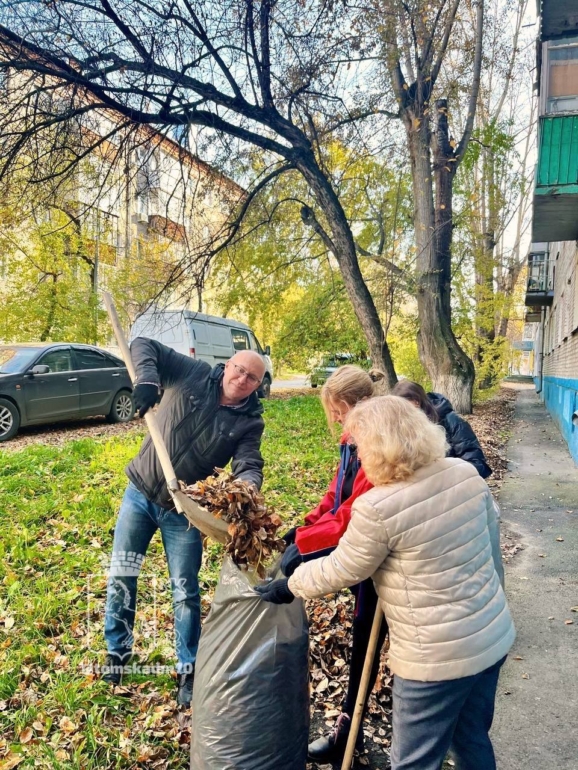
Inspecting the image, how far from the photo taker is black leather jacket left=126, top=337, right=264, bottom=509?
107 inches

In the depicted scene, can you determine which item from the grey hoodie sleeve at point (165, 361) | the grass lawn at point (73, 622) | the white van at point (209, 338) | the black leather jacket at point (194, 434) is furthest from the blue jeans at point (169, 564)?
the white van at point (209, 338)

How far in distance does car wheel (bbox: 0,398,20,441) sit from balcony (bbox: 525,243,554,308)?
17012mm

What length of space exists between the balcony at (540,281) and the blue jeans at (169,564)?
1903 cm

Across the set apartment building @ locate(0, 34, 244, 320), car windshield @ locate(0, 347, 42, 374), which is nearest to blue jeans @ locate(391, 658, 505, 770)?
apartment building @ locate(0, 34, 244, 320)

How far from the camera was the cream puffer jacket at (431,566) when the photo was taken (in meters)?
1.60

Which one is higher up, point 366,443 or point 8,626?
point 366,443

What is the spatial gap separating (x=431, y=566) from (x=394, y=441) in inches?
14.9

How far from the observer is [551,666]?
10.4 feet

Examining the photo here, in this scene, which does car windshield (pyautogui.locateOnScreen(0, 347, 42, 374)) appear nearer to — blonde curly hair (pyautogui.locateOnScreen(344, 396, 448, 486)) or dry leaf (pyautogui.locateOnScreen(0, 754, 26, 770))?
dry leaf (pyautogui.locateOnScreen(0, 754, 26, 770))

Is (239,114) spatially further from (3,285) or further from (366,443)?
(3,285)

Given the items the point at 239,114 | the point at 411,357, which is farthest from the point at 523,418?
the point at 239,114

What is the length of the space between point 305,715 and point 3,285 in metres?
14.5

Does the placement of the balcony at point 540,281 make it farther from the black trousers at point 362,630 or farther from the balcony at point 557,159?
the black trousers at point 362,630

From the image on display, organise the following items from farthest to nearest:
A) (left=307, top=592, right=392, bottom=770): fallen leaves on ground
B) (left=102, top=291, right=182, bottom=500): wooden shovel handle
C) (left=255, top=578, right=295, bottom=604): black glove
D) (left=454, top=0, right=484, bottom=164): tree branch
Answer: (left=454, top=0, right=484, bottom=164): tree branch < (left=307, top=592, right=392, bottom=770): fallen leaves on ground < (left=102, top=291, right=182, bottom=500): wooden shovel handle < (left=255, top=578, right=295, bottom=604): black glove
